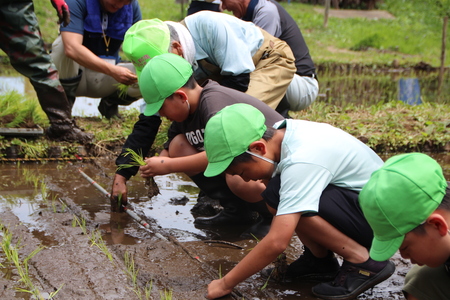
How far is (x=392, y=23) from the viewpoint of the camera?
20.1 m

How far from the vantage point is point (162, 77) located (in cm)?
273

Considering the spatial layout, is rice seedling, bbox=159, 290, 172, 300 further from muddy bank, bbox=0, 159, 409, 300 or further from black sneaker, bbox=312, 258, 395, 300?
black sneaker, bbox=312, 258, 395, 300

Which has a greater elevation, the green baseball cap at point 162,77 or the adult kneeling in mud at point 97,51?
the green baseball cap at point 162,77

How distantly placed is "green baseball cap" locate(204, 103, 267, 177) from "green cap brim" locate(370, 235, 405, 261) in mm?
673

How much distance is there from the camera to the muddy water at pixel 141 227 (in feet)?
8.45

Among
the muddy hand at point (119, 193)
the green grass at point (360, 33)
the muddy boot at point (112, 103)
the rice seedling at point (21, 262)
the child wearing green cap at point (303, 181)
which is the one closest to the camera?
the child wearing green cap at point (303, 181)

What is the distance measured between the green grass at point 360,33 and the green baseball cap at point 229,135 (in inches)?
403

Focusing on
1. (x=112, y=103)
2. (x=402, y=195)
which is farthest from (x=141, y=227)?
(x=112, y=103)

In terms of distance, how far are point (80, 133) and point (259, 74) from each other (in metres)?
1.80

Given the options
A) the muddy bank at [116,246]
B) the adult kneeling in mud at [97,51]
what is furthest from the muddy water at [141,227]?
the adult kneeling in mud at [97,51]

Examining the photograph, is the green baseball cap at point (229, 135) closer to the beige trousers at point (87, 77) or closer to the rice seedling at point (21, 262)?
the rice seedling at point (21, 262)

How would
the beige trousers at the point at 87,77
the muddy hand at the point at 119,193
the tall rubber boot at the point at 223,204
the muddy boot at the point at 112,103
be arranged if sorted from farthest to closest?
the muddy boot at the point at 112,103
the beige trousers at the point at 87,77
the muddy hand at the point at 119,193
the tall rubber boot at the point at 223,204

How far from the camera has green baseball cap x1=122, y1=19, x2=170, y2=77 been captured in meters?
3.01

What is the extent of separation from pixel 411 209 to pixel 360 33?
16.4 metres
